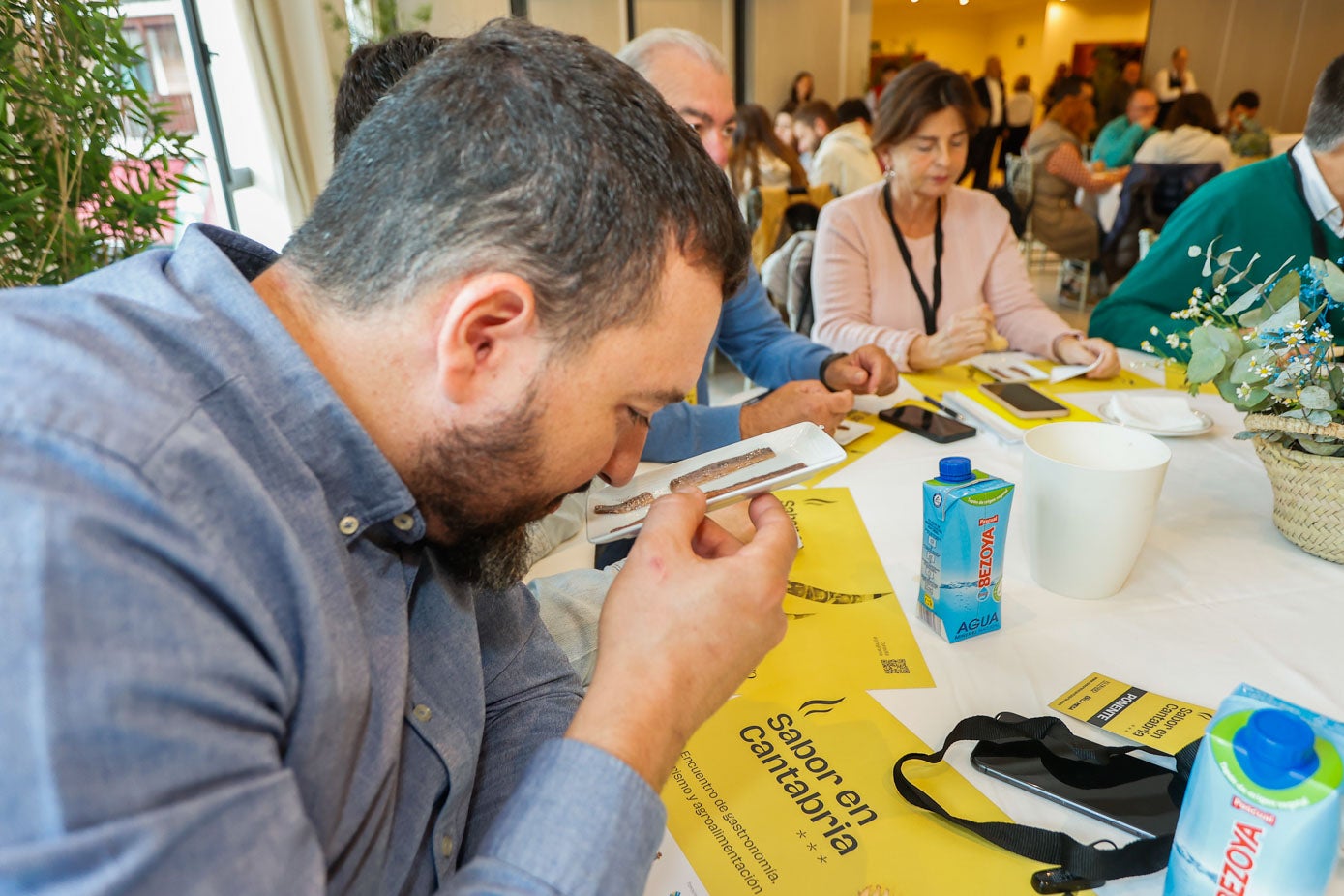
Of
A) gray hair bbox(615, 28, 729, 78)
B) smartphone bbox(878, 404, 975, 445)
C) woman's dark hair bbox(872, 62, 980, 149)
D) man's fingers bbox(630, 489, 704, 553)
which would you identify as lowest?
smartphone bbox(878, 404, 975, 445)

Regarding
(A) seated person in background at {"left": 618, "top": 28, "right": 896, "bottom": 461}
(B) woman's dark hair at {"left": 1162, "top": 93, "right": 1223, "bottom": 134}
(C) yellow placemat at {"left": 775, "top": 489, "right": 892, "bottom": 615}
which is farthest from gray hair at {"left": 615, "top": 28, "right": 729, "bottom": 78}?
(B) woman's dark hair at {"left": 1162, "top": 93, "right": 1223, "bottom": 134}

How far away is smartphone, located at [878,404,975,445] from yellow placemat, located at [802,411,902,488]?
0.7 inches

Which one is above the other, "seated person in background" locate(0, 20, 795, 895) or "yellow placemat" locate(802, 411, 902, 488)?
"seated person in background" locate(0, 20, 795, 895)

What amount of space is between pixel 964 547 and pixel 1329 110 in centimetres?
178

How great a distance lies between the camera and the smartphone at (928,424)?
1.48 metres

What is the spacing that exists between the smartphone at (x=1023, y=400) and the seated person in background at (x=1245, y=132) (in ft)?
22.1

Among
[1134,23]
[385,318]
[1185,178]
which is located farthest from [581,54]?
[1134,23]

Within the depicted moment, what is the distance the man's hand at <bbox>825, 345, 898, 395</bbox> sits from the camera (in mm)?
1658

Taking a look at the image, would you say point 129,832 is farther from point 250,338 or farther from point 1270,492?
point 1270,492

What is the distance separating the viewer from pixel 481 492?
0.68 m

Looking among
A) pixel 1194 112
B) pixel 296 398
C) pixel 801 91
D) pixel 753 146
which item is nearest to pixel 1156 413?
pixel 296 398

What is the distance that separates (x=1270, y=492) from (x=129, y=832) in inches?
58.9

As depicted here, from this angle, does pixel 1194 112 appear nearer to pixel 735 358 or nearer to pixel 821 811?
pixel 735 358

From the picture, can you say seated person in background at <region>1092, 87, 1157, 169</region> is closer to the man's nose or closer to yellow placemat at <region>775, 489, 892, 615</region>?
yellow placemat at <region>775, 489, 892, 615</region>
